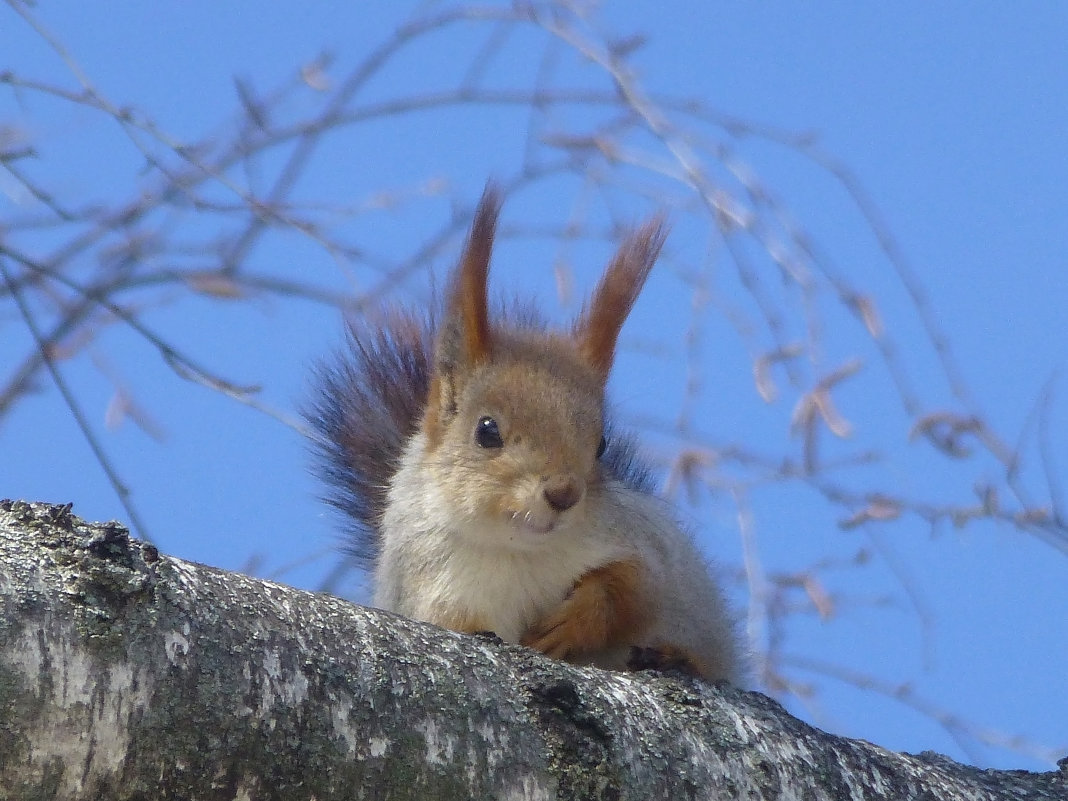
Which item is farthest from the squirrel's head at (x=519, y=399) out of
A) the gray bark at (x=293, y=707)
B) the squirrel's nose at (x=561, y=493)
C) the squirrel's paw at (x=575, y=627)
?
the gray bark at (x=293, y=707)

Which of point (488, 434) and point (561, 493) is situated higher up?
point (488, 434)

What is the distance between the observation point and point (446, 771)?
108 centimetres

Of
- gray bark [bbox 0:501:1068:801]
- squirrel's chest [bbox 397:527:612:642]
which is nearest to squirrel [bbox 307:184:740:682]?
squirrel's chest [bbox 397:527:612:642]

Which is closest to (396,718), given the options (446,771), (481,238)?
(446,771)

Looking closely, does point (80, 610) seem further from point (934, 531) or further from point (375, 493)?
point (934, 531)

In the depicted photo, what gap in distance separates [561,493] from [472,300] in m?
0.42

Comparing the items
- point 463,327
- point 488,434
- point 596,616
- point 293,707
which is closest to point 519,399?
point 488,434

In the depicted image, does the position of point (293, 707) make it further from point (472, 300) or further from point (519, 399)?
point (472, 300)

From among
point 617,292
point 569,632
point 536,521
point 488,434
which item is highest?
point 617,292

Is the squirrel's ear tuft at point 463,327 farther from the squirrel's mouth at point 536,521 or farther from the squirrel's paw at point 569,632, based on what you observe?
the squirrel's paw at point 569,632

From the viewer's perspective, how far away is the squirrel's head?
1811 millimetres

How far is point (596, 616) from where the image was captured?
1764 millimetres

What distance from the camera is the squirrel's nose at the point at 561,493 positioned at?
5.77 ft

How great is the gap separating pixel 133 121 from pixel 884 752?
1416 mm
